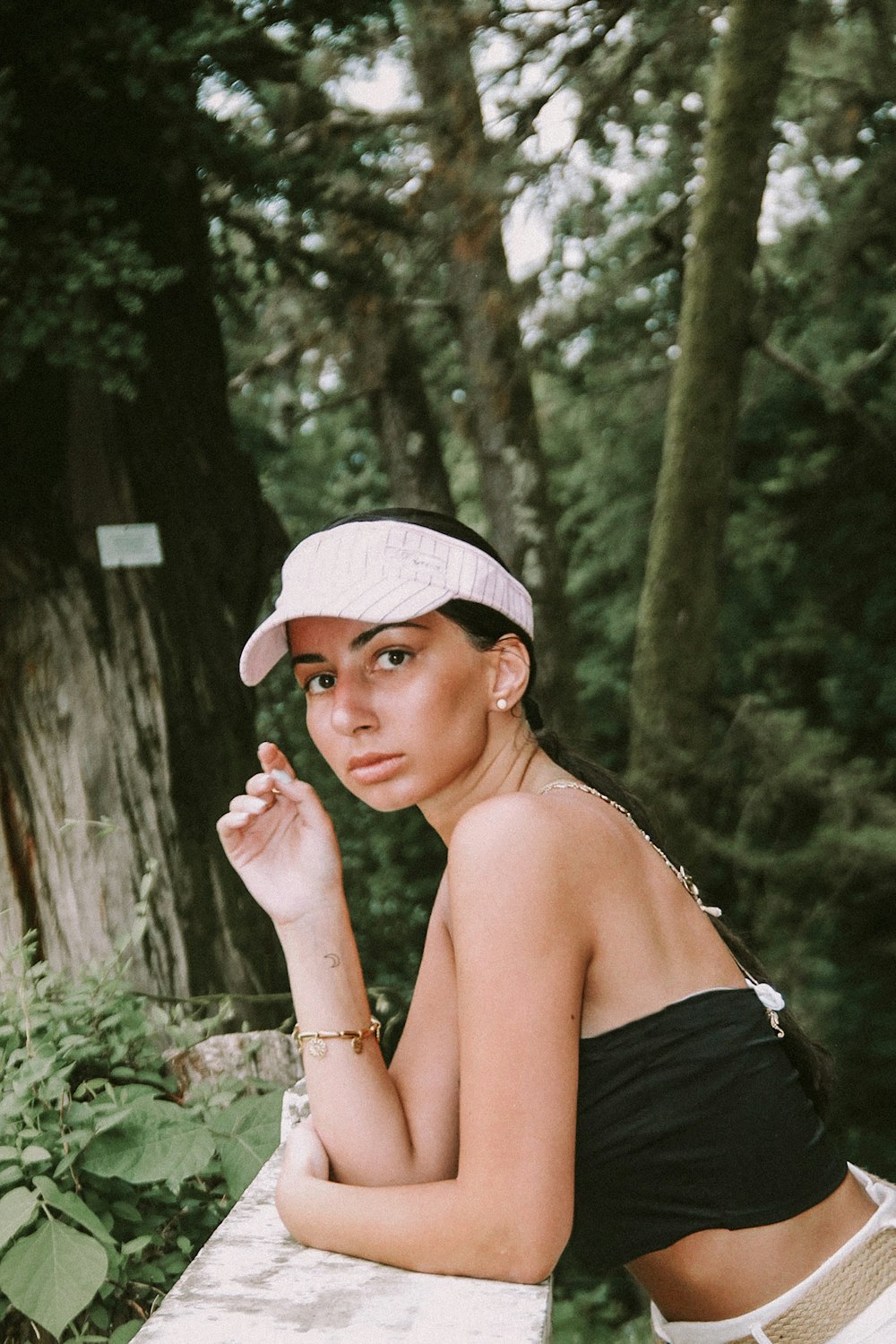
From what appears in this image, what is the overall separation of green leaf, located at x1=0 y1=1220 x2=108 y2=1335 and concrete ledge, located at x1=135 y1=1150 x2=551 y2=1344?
42cm

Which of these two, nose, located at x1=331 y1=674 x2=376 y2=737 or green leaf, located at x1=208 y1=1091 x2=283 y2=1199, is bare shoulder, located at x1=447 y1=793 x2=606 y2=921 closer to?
nose, located at x1=331 y1=674 x2=376 y2=737

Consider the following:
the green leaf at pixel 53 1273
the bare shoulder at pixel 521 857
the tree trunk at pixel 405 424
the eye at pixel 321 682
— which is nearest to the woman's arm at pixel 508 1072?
the bare shoulder at pixel 521 857

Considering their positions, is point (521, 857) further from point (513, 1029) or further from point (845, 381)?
point (845, 381)

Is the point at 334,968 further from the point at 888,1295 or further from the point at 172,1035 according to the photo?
the point at 172,1035

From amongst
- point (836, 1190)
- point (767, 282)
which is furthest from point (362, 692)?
point (767, 282)

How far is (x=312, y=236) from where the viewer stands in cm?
680

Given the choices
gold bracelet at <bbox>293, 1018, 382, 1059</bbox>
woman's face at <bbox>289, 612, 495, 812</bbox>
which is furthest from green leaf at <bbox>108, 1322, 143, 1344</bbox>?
woman's face at <bbox>289, 612, 495, 812</bbox>

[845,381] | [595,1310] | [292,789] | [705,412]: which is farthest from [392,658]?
[845,381]

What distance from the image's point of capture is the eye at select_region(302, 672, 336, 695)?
1.87m

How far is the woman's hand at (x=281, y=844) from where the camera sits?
75.7 inches

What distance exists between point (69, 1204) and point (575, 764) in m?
1.13

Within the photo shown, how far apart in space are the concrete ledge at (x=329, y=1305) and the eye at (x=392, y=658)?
80 centimetres

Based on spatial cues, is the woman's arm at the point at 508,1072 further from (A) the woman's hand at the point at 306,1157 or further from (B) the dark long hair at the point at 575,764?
(B) the dark long hair at the point at 575,764

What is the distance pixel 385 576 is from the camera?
1770mm
